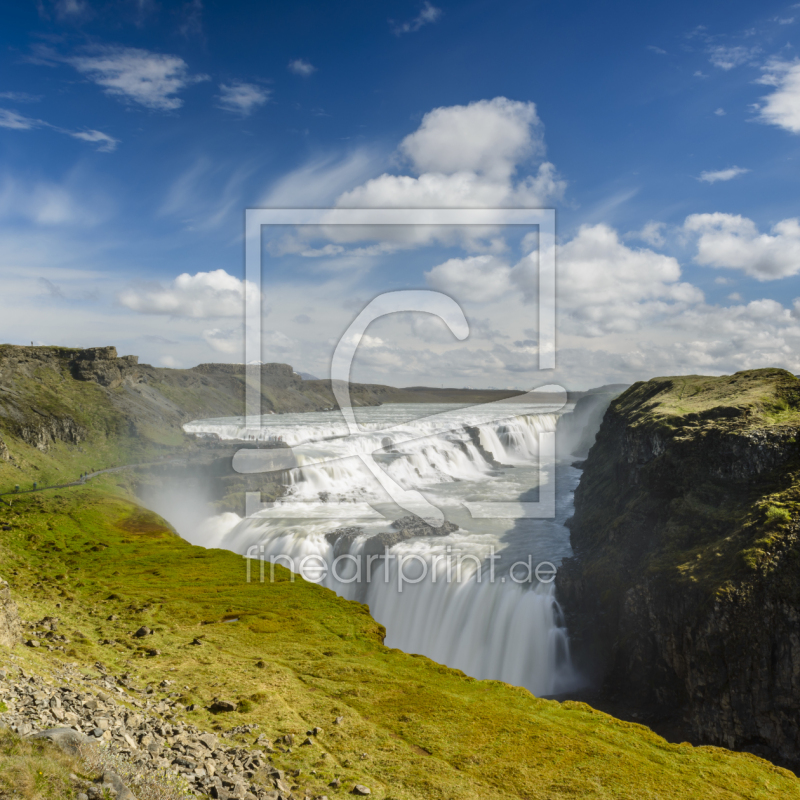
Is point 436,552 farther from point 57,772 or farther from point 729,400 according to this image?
point 57,772

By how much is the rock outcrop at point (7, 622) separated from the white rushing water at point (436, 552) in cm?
1733

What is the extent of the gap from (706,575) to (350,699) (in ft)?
56.4

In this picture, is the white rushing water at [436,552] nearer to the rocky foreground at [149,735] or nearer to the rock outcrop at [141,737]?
the rocky foreground at [149,735]

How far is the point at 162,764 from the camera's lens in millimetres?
10227

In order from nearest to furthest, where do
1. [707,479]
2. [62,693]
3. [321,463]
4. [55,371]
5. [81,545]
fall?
[62,693]
[707,479]
[81,545]
[321,463]
[55,371]

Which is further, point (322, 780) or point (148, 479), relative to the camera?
point (148, 479)

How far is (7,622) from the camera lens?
15.9 meters

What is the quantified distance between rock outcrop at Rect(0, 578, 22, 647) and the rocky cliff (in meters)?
25.9

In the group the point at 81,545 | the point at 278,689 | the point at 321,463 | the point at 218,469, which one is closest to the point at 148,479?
the point at 218,469

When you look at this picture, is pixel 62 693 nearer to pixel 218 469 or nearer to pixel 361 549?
pixel 361 549

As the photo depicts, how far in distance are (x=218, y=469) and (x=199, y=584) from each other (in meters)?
37.7

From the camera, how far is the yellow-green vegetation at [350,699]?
13445 mm

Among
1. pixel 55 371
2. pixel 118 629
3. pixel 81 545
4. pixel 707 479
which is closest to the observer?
pixel 118 629

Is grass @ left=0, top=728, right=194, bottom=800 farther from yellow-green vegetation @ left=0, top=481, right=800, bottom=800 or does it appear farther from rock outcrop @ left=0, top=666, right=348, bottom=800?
yellow-green vegetation @ left=0, top=481, right=800, bottom=800
